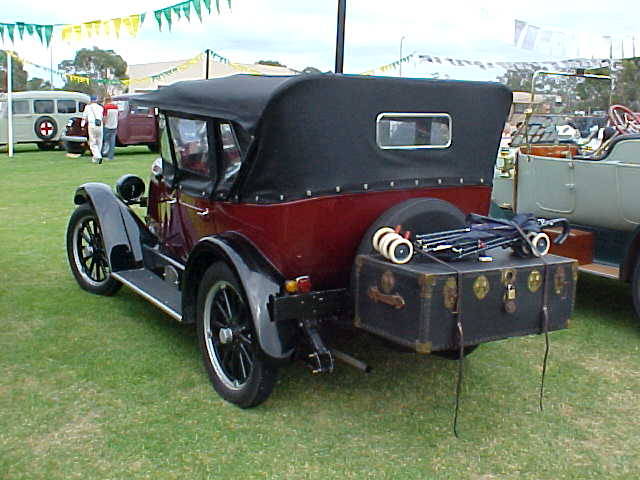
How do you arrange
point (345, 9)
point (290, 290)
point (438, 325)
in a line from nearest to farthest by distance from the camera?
1. point (438, 325)
2. point (290, 290)
3. point (345, 9)

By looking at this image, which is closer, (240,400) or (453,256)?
(453,256)

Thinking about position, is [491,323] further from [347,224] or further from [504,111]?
[504,111]

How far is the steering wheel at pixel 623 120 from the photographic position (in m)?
6.50

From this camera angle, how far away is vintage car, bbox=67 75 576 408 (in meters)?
3.32

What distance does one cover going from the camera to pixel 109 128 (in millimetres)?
18016

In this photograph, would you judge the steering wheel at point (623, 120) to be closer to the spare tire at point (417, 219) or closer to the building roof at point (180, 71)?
the spare tire at point (417, 219)

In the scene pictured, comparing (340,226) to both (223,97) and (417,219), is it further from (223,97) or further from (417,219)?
(223,97)

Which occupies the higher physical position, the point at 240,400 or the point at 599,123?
the point at 599,123

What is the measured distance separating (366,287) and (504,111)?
1543 millimetres

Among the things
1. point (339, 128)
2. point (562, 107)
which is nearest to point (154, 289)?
point (339, 128)

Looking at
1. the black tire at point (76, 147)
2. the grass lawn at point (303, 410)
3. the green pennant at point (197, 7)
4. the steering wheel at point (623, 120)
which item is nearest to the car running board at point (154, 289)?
the grass lawn at point (303, 410)

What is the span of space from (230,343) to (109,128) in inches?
600

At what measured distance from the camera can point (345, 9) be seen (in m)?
5.65

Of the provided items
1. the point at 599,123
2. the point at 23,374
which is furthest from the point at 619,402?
the point at 599,123
